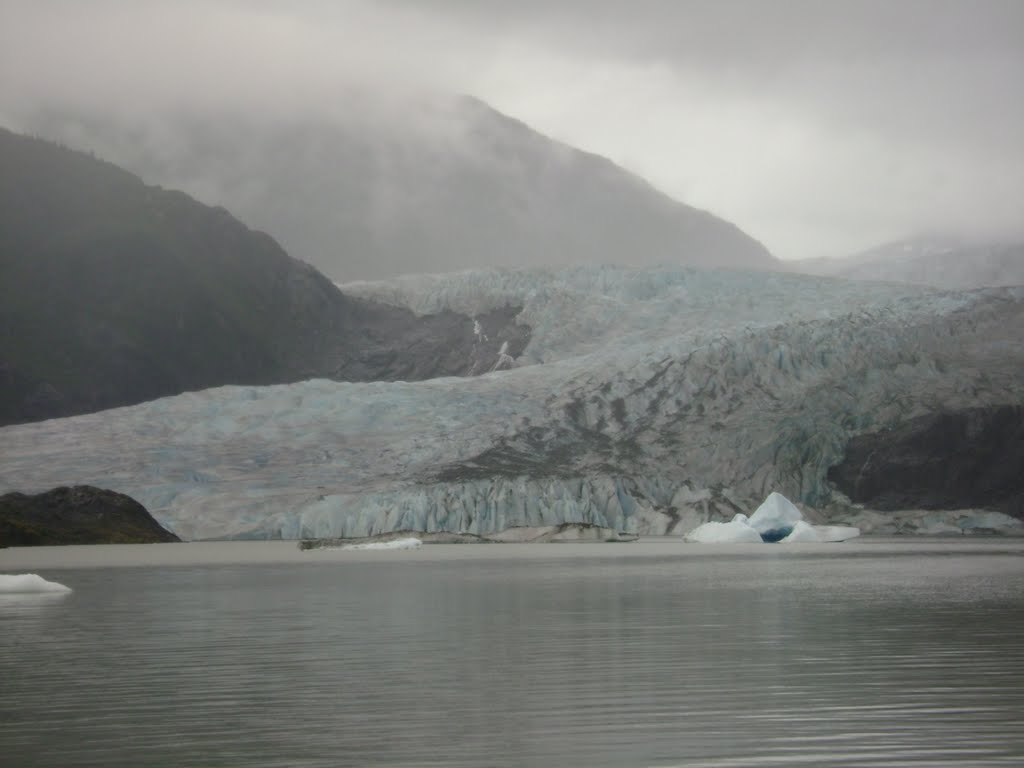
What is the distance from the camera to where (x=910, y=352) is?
5056cm

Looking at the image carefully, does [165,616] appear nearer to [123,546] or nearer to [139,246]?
[123,546]

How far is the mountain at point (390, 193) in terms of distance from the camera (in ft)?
357

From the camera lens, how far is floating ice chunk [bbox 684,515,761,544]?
4312cm

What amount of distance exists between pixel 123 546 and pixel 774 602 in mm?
29407

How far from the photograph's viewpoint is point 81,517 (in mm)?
43406

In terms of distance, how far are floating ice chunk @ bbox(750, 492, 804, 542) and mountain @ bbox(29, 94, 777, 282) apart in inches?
2561

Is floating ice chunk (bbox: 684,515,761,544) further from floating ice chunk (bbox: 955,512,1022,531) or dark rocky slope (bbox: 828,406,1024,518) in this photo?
floating ice chunk (bbox: 955,512,1022,531)

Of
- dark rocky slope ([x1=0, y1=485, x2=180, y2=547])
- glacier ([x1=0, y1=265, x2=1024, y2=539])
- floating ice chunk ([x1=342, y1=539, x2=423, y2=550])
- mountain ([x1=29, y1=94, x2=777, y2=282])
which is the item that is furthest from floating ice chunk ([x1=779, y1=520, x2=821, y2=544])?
mountain ([x1=29, y1=94, x2=777, y2=282])

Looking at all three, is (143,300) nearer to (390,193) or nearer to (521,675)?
(390,193)

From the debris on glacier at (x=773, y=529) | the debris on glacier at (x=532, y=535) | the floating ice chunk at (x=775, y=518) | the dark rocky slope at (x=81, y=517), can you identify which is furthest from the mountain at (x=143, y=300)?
the floating ice chunk at (x=775, y=518)

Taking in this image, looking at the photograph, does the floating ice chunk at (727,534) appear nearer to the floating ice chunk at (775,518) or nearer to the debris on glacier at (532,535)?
the floating ice chunk at (775,518)

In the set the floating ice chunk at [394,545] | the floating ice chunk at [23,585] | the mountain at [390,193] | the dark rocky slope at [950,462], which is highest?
the mountain at [390,193]

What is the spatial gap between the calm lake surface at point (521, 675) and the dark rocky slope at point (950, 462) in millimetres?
28688

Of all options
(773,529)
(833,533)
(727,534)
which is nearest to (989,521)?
(833,533)
